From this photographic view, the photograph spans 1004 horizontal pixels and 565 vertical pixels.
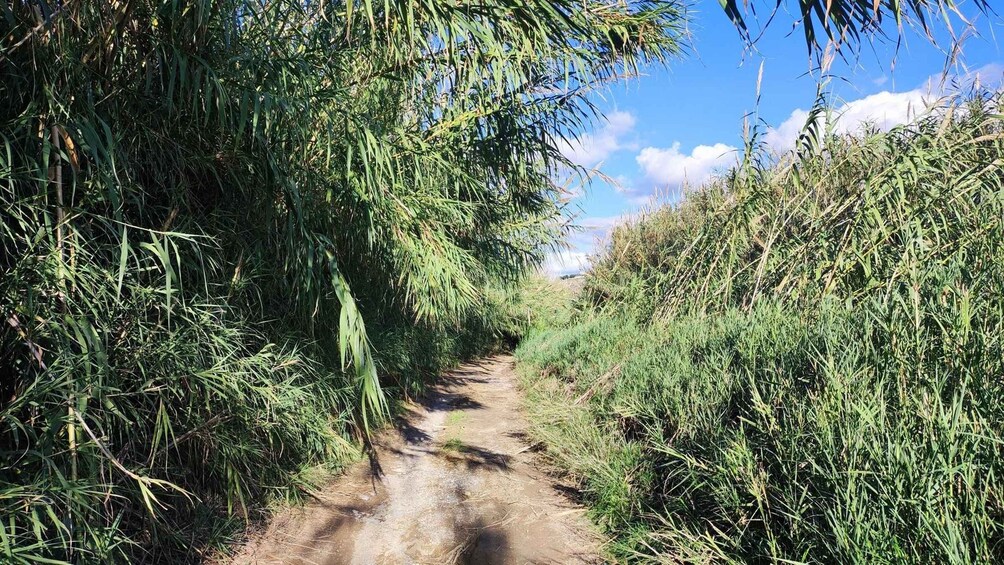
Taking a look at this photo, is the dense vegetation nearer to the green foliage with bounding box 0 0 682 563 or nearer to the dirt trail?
the dirt trail

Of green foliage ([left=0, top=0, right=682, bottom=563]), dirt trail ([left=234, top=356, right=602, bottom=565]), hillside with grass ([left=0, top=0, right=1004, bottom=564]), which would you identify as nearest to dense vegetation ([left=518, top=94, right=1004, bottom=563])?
hillside with grass ([left=0, top=0, right=1004, bottom=564])

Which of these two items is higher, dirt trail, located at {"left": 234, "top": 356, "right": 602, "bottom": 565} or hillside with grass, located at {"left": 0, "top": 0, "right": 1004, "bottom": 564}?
hillside with grass, located at {"left": 0, "top": 0, "right": 1004, "bottom": 564}

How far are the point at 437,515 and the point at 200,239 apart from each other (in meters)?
1.93

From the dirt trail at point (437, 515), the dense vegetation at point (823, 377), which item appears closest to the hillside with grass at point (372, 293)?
the dense vegetation at point (823, 377)

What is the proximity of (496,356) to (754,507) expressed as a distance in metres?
11.0

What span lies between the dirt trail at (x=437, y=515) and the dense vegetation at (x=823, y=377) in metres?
0.28

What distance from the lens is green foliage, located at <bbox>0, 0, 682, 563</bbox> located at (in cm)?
161

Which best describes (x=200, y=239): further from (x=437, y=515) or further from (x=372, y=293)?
(x=437, y=515)

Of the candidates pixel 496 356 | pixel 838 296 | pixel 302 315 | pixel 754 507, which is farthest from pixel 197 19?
pixel 496 356

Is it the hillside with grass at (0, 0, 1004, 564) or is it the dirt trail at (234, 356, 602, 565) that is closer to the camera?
the hillside with grass at (0, 0, 1004, 564)

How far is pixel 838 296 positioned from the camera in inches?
122

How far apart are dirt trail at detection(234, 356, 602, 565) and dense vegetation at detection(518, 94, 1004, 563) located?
0.28 m

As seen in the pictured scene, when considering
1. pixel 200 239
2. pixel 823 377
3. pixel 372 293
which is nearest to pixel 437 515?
pixel 372 293

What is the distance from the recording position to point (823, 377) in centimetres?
217
